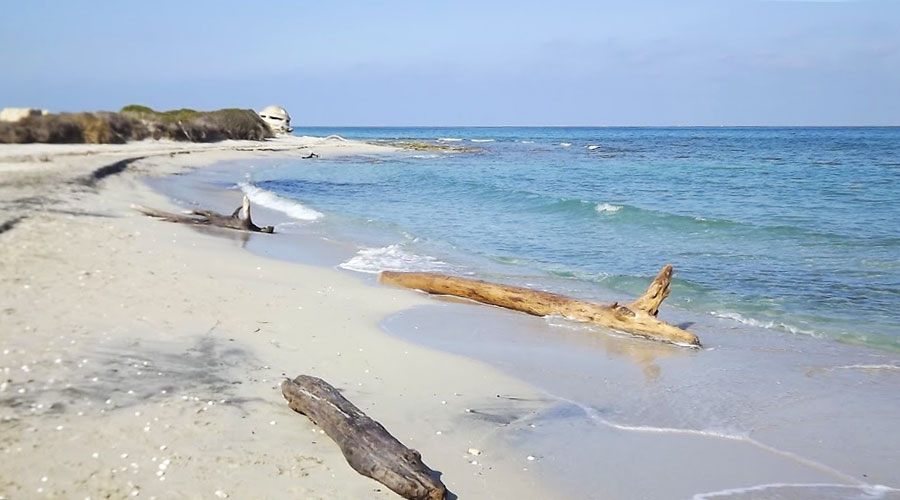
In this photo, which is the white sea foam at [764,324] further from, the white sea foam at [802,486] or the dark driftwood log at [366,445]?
the dark driftwood log at [366,445]

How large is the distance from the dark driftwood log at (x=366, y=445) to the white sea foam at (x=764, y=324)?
575cm

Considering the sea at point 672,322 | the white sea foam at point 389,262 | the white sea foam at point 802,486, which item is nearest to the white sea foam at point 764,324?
the sea at point 672,322

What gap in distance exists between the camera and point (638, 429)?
535cm

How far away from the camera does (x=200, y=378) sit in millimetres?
5520

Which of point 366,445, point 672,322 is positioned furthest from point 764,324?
point 366,445

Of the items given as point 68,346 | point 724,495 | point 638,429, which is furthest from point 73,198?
point 724,495

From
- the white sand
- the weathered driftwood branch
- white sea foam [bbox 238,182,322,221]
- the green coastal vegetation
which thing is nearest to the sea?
white sea foam [bbox 238,182,322,221]

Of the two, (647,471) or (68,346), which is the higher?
(68,346)

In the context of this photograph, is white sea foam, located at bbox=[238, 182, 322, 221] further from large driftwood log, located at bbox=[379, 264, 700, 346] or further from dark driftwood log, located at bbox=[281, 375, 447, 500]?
dark driftwood log, located at bbox=[281, 375, 447, 500]

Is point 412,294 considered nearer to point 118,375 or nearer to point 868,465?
point 118,375

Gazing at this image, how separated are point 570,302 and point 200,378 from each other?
4.69 metres

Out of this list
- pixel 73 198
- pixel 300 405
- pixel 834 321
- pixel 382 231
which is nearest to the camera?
pixel 300 405

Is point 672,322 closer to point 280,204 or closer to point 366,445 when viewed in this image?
point 366,445

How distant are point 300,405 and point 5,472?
5.78ft
